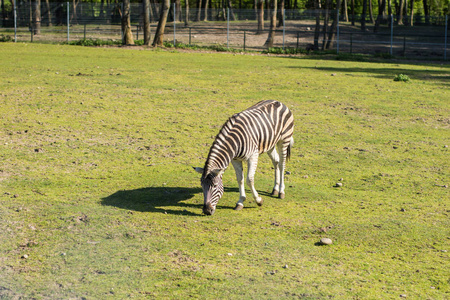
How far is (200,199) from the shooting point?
829 cm

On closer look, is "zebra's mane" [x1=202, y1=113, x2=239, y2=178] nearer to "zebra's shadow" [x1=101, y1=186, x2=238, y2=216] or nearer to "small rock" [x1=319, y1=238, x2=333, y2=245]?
"zebra's shadow" [x1=101, y1=186, x2=238, y2=216]

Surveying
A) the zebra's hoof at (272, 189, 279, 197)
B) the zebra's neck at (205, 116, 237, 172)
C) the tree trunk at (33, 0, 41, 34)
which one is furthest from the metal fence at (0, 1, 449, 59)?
the zebra's neck at (205, 116, 237, 172)

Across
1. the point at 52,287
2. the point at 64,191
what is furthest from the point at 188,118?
the point at 52,287

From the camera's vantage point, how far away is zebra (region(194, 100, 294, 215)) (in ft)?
23.6

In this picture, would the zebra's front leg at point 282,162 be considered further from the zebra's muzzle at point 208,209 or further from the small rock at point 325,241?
the small rock at point 325,241

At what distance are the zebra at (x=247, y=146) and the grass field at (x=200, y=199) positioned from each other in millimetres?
358

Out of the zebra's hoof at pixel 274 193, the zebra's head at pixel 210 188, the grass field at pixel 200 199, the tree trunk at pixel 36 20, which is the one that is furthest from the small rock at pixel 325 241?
the tree trunk at pixel 36 20

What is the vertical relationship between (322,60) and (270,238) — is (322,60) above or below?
above

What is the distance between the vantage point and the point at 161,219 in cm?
730

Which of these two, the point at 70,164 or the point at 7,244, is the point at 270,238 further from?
the point at 70,164

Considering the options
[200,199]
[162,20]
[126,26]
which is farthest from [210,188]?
[126,26]

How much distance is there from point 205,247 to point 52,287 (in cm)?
191

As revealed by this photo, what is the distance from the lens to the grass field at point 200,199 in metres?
5.65

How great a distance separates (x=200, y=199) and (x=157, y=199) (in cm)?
68
